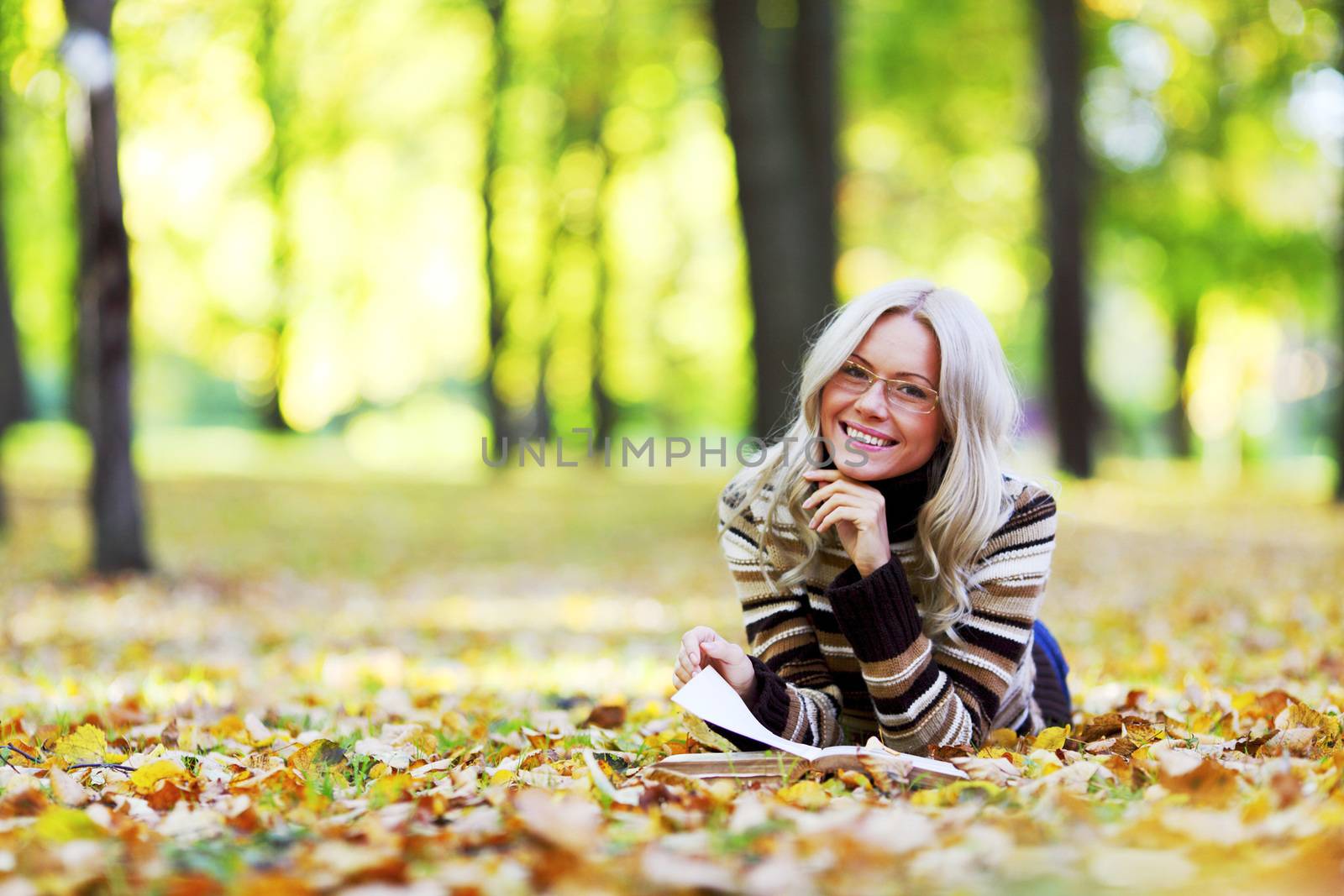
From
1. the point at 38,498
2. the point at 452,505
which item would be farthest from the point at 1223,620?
the point at 38,498

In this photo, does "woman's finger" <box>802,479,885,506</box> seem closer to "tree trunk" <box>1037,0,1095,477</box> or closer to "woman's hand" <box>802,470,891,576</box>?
"woman's hand" <box>802,470,891,576</box>

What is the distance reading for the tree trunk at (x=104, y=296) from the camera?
7.71 meters

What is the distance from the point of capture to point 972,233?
70.4 ft

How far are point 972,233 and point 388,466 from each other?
1067 cm

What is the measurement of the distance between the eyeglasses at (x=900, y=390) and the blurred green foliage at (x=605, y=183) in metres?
6.99

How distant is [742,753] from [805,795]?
414mm

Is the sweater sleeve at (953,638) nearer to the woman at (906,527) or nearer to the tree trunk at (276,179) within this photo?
the woman at (906,527)

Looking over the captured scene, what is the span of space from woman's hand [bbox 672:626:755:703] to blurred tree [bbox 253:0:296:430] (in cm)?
1792

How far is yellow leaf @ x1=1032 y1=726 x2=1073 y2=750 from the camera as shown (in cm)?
302

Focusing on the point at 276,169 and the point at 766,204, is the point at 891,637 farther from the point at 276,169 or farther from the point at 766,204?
the point at 276,169

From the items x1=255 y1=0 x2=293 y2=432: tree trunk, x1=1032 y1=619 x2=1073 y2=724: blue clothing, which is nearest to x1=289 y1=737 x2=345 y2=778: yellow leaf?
x1=1032 y1=619 x2=1073 y2=724: blue clothing

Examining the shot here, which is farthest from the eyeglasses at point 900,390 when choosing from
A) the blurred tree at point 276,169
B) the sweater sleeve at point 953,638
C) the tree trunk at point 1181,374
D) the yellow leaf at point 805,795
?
the tree trunk at point 1181,374

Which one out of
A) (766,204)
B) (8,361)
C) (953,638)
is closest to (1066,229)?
(766,204)

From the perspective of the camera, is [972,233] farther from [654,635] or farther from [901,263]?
[654,635]
